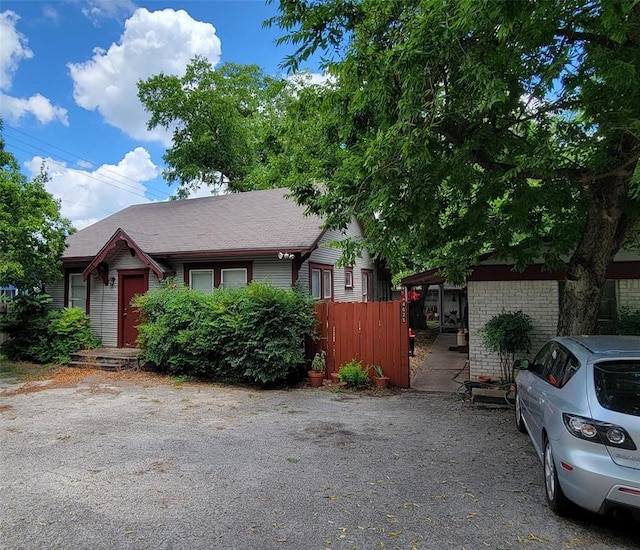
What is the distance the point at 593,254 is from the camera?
6.47 m

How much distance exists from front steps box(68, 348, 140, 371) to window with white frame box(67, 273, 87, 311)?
89.3 inches

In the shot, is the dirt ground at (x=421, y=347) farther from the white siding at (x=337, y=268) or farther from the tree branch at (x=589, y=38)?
the tree branch at (x=589, y=38)

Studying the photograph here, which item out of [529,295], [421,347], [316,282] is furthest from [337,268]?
[421,347]

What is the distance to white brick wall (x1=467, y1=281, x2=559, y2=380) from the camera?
8.88m

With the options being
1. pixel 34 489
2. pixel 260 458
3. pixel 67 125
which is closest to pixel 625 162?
pixel 260 458

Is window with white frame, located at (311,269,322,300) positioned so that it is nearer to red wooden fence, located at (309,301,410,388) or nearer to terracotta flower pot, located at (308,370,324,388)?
red wooden fence, located at (309,301,410,388)

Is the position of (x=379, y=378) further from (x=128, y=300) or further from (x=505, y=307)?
(x=128, y=300)

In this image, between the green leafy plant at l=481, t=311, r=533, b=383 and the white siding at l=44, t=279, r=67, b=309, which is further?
the white siding at l=44, t=279, r=67, b=309

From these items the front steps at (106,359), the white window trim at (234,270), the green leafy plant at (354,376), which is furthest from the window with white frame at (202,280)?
the green leafy plant at (354,376)

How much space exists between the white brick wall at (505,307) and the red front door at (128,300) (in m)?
9.28

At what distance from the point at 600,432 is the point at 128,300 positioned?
506 inches

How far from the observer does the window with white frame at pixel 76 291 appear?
1415 centimetres

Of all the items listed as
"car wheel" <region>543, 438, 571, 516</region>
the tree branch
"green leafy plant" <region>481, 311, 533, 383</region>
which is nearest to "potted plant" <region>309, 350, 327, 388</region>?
"green leafy plant" <region>481, 311, 533, 383</region>

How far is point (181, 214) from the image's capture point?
15.9 m
